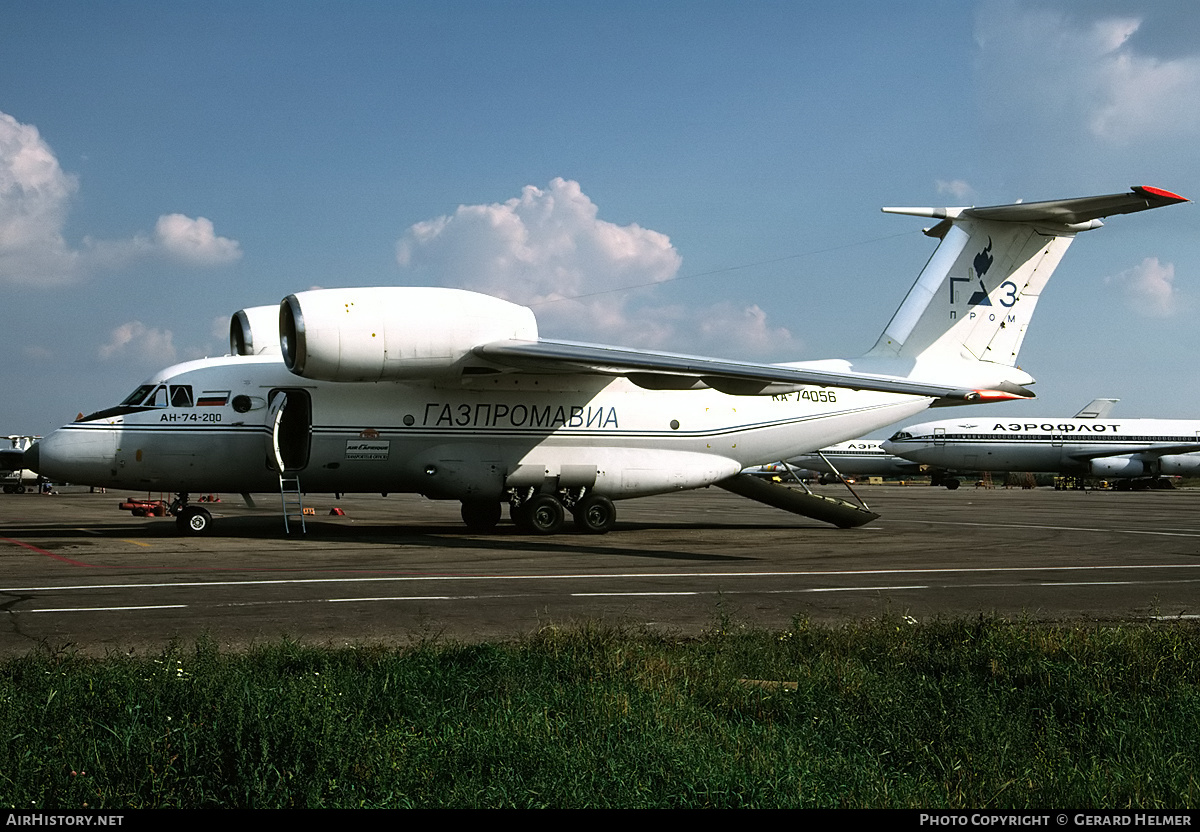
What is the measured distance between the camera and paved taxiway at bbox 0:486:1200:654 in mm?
7938

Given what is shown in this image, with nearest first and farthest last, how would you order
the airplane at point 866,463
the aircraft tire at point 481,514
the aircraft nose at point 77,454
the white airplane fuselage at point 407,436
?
the aircraft nose at point 77,454 < the white airplane fuselage at point 407,436 < the aircraft tire at point 481,514 < the airplane at point 866,463

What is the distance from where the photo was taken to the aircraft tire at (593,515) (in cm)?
1873

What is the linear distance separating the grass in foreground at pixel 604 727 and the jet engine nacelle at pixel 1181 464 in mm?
56936

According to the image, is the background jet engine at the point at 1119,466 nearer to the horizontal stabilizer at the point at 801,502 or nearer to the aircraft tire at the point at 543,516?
the horizontal stabilizer at the point at 801,502

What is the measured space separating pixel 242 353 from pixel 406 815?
17.2 metres

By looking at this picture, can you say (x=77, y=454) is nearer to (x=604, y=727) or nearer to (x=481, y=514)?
(x=481, y=514)

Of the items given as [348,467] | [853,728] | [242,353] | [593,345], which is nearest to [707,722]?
[853,728]

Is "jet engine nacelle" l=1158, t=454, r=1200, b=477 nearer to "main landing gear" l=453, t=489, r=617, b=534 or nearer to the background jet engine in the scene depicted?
the background jet engine

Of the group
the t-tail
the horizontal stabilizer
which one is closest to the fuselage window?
the horizontal stabilizer

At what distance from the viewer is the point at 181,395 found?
16.9 meters

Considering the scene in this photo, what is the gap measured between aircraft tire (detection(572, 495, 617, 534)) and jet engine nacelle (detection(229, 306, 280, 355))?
22.3 ft

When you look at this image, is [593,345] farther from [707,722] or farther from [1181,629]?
[707,722]

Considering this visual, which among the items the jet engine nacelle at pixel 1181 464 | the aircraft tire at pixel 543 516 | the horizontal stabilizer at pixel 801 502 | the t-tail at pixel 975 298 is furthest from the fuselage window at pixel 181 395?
the jet engine nacelle at pixel 1181 464

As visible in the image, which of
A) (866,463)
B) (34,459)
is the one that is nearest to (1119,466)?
(866,463)
